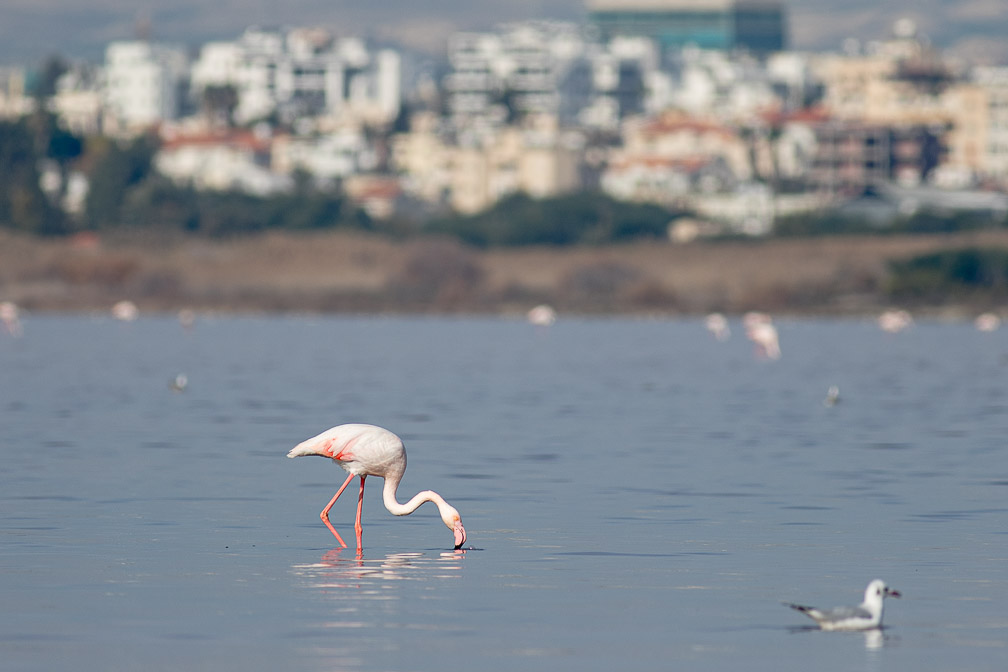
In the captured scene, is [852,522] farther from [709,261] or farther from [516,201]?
[516,201]

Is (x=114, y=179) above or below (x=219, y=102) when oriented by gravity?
below

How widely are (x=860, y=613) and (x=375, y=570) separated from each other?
4.26 metres

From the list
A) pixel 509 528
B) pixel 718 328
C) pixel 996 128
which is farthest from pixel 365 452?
pixel 996 128

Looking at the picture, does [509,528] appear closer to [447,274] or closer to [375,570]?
[375,570]

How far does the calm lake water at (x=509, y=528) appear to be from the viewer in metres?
12.5

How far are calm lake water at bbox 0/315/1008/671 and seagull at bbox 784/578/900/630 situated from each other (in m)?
0.10

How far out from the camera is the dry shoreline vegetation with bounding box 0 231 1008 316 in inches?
4284

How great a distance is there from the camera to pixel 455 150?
170875 mm

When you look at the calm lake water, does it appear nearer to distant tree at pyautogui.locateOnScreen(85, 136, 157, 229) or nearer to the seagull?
the seagull

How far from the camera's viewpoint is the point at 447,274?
4414 inches

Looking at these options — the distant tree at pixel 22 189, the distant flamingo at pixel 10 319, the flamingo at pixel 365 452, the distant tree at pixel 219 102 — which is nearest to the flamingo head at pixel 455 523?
the flamingo at pixel 365 452

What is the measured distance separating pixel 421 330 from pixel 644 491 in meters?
60.4

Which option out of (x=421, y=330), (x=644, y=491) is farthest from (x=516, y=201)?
(x=644, y=491)

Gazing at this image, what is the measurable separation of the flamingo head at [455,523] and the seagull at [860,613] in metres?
3.82
